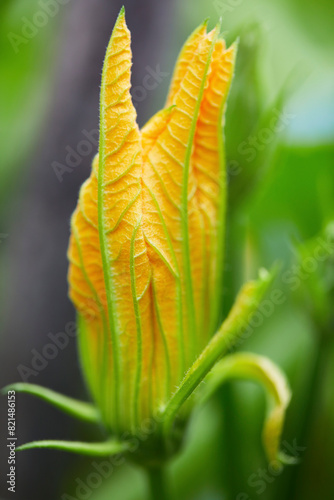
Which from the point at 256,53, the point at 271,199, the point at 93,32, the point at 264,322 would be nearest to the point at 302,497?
the point at 264,322

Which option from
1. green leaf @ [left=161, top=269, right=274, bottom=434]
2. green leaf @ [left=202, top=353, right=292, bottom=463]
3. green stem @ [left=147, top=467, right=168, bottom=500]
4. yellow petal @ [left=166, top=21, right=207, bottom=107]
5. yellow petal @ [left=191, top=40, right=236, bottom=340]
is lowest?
green stem @ [left=147, top=467, right=168, bottom=500]

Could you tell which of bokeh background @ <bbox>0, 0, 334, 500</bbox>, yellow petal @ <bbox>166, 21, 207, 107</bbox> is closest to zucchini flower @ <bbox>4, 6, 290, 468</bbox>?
yellow petal @ <bbox>166, 21, 207, 107</bbox>

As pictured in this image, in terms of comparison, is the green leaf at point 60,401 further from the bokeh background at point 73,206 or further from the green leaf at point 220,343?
the bokeh background at point 73,206

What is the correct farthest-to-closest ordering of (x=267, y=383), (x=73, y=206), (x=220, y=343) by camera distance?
(x=73, y=206) < (x=267, y=383) < (x=220, y=343)

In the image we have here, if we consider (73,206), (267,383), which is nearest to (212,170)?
(267,383)

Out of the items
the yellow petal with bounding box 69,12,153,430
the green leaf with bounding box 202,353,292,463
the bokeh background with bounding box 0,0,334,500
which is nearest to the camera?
the yellow petal with bounding box 69,12,153,430

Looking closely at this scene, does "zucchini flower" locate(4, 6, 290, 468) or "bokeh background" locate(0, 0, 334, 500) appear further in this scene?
"bokeh background" locate(0, 0, 334, 500)

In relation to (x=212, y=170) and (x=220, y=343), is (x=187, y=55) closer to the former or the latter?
(x=212, y=170)

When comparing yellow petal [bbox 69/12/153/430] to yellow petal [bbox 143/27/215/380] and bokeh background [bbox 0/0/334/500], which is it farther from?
bokeh background [bbox 0/0/334/500]
